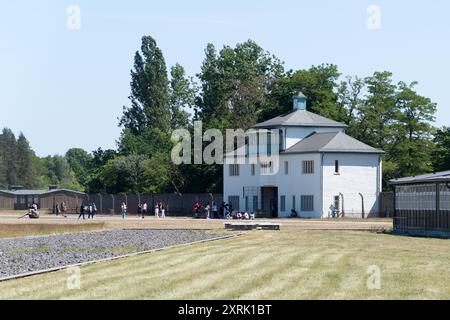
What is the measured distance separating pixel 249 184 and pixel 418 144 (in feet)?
74.0

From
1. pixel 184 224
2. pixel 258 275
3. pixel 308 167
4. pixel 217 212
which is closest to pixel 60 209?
pixel 217 212

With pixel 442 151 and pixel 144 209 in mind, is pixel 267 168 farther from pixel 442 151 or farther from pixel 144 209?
pixel 442 151

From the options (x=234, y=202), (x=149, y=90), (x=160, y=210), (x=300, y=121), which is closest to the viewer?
(x=300, y=121)

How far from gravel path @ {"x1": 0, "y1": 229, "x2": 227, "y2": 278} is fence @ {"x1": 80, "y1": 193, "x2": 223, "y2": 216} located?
150 feet

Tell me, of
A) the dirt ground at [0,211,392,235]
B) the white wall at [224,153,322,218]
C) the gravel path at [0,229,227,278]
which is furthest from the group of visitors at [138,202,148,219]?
the gravel path at [0,229,227,278]

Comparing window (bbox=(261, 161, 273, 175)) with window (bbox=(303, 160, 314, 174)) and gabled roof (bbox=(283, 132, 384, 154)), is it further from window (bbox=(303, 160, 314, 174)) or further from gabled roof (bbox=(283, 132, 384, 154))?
window (bbox=(303, 160, 314, 174))

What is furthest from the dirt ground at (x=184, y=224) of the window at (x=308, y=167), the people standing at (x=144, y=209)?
the people standing at (x=144, y=209)

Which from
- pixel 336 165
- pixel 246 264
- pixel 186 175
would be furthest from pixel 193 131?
pixel 246 264

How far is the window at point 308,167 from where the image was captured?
309ft

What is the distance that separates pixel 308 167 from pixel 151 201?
71.3 ft

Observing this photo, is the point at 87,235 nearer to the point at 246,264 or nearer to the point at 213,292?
the point at 246,264

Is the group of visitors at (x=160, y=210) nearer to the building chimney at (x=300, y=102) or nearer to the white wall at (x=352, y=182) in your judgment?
the white wall at (x=352, y=182)

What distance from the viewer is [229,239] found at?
47844 millimetres

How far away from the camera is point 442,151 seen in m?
103
